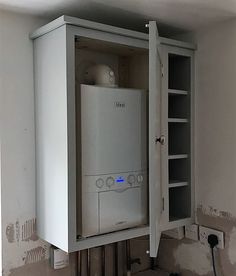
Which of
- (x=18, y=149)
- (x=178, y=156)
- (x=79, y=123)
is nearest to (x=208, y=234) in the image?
(x=178, y=156)

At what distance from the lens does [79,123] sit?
1587 mm

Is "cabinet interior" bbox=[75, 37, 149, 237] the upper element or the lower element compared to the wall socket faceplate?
upper

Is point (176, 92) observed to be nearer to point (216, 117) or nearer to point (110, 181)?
point (216, 117)

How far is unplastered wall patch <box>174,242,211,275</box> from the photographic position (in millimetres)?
1947

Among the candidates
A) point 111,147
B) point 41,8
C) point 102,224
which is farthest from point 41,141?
point 41,8

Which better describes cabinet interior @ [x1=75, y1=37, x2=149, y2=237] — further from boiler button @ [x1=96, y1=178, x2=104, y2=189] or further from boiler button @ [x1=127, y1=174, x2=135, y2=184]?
boiler button @ [x1=127, y1=174, x2=135, y2=184]

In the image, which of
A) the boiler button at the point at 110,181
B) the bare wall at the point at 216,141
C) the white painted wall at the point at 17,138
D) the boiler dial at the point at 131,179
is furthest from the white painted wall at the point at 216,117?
the white painted wall at the point at 17,138

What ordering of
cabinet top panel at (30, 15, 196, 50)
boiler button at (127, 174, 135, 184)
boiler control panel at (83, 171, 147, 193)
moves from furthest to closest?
boiler button at (127, 174, 135, 184) → boiler control panel at (83, 171, 147, 193) → cabinet top panel at (30, 15, 196, 50)

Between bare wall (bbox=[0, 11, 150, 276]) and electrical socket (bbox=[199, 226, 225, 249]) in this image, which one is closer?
bare wall (bbox=[0, 11, 150, 276])

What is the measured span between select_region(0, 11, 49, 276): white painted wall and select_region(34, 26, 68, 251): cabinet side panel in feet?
0.14

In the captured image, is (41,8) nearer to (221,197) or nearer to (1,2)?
(1,2)

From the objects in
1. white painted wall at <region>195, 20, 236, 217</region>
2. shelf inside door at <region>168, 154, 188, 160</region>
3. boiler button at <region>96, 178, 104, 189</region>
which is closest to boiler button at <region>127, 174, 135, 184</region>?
boiler button at <region>96, 178, 104, 189</region>

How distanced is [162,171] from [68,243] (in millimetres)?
607

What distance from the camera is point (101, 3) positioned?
1.56 metres
